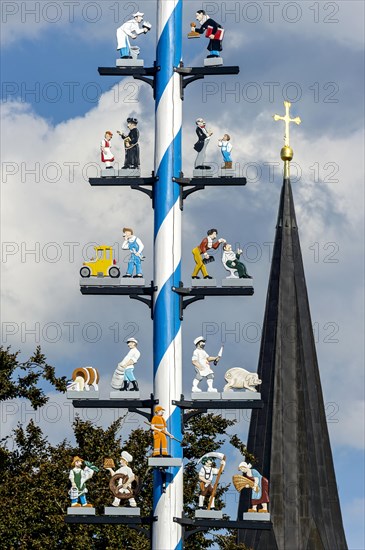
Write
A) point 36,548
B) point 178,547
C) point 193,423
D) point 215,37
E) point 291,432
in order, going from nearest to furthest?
point 178,547, point 215,37, point 36,548, point 193,423, point 291,432

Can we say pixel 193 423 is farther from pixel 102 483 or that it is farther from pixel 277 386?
pixel 277 386

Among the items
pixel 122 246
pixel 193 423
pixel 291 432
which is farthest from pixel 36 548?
pixel 291 432

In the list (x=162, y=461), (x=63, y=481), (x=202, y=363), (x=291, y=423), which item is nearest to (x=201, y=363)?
(x=202, y=363)

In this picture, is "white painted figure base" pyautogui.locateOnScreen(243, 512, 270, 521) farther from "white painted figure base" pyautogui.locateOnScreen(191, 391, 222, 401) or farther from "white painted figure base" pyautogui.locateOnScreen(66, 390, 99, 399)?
"white painted figure base" pyautogui.locateOnScreen(66, 390, 99, 399)

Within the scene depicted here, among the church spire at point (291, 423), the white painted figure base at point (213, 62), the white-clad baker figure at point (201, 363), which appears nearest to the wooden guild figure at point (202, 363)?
the white-clad baker figure at point (201, 363)

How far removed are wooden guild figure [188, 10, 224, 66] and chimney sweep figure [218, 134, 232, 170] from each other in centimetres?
81

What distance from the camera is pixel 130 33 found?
1680 centimetres

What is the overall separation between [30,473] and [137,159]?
20.9m

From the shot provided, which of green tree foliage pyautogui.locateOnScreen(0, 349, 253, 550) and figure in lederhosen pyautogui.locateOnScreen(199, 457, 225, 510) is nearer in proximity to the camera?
figure in lederhosen pyautogui.locateOnScreen(199, 457, 225, 510)

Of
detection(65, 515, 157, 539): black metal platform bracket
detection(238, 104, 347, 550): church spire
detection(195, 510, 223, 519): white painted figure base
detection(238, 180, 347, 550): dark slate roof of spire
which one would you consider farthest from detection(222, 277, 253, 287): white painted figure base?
detection(238, 180, 347, 550): dark slate roof of spire

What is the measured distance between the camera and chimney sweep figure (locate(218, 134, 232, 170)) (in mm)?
16234

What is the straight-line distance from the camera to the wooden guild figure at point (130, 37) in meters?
16.4

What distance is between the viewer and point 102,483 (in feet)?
116

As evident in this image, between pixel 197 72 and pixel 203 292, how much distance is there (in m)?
2.31
